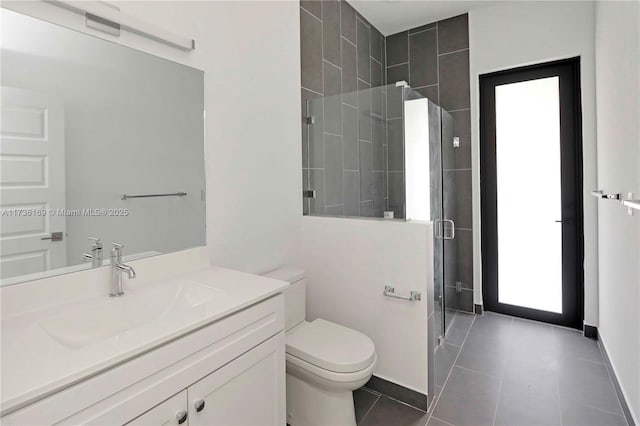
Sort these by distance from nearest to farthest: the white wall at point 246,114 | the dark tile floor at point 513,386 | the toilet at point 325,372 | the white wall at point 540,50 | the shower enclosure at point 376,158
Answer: the toilet at point 325,372 < the white wall at point 246,114 < the dark tile floor at point 513,386 < the shower enclosure at point 376,158 < the white wall at point 540,50

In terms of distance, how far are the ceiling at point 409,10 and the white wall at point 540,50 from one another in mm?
168

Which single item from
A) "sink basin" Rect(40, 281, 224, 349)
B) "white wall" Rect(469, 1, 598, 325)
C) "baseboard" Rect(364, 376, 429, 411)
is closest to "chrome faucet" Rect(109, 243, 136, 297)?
"sink basin" Rect(40, 281, 224, 349)

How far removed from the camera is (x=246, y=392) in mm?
1247

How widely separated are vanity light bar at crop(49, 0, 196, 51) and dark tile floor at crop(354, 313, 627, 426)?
2116 millimetres

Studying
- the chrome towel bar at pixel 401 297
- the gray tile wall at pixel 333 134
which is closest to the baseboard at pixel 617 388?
the chrome towel bar at pixel 401 297

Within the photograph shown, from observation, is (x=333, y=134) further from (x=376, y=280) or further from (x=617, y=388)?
(x=617, y=388)

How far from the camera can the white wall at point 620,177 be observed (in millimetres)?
1635

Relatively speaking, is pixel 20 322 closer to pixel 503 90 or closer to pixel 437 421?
pixel 437 421

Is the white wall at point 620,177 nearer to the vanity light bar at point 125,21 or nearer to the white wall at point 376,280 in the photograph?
the white wall at point 376,280

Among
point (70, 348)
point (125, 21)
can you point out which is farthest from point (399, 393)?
point (125, 21)

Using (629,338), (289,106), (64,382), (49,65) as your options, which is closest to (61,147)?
(49,65)

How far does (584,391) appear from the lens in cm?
203

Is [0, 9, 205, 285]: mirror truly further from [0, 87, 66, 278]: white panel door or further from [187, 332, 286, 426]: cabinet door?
[187, 332, 286, 426]: cabinet door

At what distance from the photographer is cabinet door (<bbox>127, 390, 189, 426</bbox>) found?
91 centimetres
